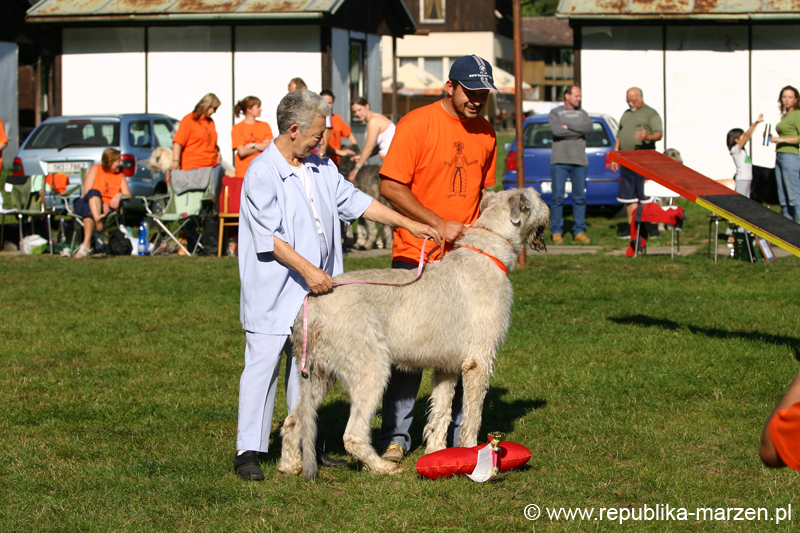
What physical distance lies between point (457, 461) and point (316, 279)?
127 centimetres

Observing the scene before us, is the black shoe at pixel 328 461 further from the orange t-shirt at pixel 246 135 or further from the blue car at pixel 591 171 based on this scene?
the blue car at pixel 591 171

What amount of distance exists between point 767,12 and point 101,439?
724 inches

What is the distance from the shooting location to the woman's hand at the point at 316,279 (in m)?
4.60

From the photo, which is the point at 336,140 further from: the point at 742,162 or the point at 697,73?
the point at 697,73

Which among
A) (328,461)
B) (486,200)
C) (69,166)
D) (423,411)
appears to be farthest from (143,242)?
(486,200)

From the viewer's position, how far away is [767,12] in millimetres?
19578

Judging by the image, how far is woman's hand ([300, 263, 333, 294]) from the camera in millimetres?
4598

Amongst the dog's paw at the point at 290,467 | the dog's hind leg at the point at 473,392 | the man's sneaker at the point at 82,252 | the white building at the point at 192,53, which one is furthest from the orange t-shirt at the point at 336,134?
the dog's paw at the point at 290,467

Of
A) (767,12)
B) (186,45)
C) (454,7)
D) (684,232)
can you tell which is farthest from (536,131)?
(454,7)

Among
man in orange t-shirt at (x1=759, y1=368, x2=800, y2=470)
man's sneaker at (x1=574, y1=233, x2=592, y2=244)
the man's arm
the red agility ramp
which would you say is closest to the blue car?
man's sneaker at (x1=574, y1=233, x2=592, y2=244)

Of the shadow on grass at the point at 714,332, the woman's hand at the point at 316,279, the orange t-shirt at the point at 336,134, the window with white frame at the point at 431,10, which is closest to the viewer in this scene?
the woman's hand at the point at 316,279

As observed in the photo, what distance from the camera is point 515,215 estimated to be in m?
4.99

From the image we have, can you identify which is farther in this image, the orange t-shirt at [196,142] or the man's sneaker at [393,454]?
the orange t-shirt at [196,142]

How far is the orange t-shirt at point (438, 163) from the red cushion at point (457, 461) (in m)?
1.14
